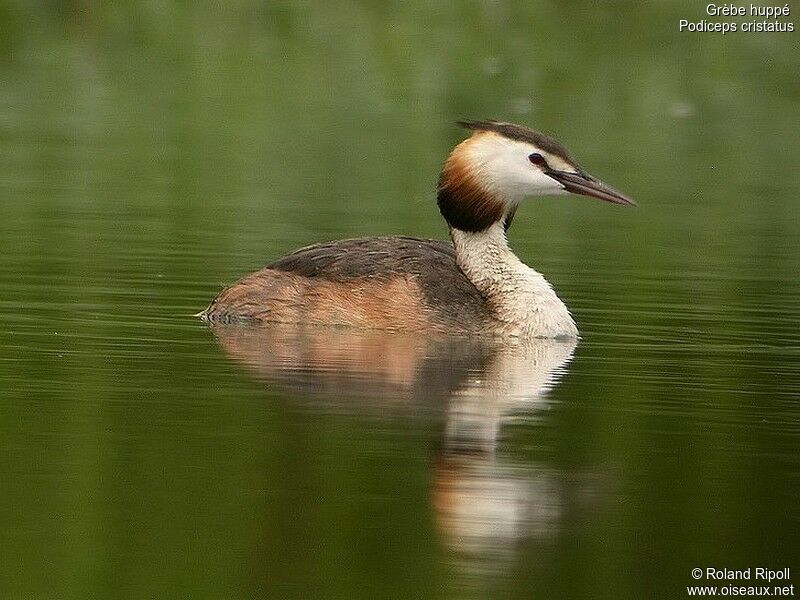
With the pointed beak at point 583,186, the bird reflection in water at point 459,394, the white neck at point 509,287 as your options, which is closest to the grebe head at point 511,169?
the pointed beak at point 583,186

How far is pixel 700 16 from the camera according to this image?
40219 millimetres

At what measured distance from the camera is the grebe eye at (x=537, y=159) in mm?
15031

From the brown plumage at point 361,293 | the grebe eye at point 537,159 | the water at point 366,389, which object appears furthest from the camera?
the grebe eye at point 537,159

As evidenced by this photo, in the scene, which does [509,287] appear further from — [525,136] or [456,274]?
[525,136]

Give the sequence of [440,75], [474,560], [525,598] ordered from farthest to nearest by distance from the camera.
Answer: [440,75]
[474,560]
[525,598]

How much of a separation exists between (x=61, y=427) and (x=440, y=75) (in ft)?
86.2

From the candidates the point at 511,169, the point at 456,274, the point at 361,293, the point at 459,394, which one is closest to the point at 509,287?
the point at 456,274

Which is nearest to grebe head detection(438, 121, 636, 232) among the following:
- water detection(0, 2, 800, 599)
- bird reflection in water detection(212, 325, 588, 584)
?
water detection(0, 2, 800, 599)

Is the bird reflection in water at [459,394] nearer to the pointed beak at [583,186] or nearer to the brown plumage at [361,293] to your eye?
the brown plumage at [361,293]

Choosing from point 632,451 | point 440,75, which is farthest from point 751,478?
point 440,75

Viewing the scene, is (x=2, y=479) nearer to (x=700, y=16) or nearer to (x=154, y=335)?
(x=154, y=335)

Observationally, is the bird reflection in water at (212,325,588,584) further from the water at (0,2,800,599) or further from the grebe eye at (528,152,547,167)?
the grebe eye at (528,152,547,167)

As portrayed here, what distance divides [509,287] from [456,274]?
38 centimetres

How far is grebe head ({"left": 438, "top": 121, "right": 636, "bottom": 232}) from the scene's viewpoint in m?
15.0
